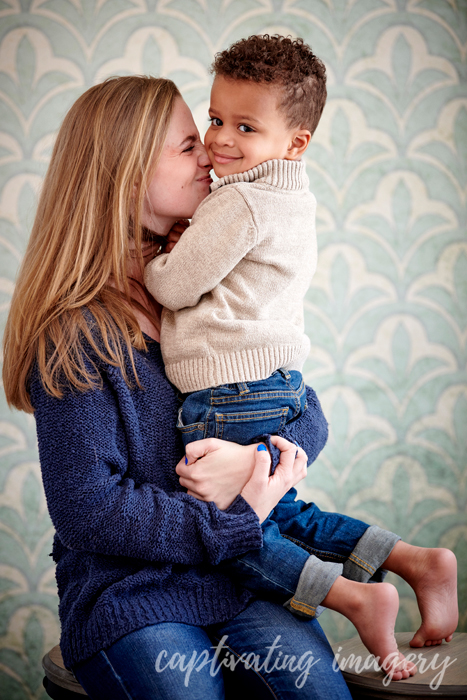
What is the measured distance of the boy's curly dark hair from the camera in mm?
1234

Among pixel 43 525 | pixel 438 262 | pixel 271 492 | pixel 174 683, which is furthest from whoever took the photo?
pixel 438 262

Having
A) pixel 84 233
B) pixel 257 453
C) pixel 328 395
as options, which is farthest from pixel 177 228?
pixel 328 395

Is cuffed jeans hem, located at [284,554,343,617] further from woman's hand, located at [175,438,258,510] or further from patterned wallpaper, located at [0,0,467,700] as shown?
patterned wallpaper, located at [0,0,467,700]

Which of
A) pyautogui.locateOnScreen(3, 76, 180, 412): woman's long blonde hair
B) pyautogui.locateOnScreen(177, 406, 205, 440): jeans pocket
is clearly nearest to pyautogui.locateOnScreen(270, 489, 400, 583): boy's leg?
pyautogui.locateOnScreen(177, 406, 205, 440): jeans pocket

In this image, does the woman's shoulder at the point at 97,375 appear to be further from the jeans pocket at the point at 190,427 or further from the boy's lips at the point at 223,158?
the boy's lips at the point at 223,158

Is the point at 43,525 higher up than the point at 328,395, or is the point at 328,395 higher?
the point at 328,395

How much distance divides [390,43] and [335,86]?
28 centimetres

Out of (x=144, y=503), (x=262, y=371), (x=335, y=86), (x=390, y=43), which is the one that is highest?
(x=390, y=43)

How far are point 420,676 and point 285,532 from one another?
0.38m

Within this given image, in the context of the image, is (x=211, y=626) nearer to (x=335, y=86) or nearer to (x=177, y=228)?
(x=177, y=228)

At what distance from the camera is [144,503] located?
1074mm

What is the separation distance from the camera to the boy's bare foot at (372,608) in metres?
1.06

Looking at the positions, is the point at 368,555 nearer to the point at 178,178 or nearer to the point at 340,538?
the point at 340,538

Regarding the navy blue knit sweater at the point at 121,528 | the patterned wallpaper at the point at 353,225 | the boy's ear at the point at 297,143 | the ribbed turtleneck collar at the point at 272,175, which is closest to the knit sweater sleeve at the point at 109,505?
the navy blue knit sweater at the point at 121,528
